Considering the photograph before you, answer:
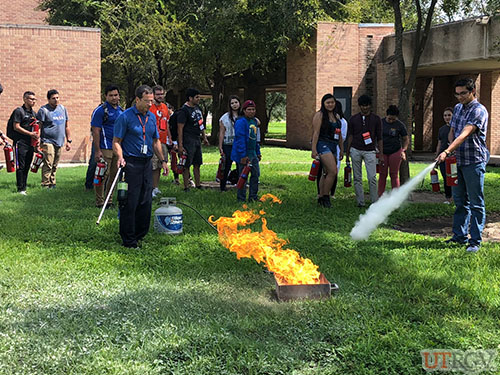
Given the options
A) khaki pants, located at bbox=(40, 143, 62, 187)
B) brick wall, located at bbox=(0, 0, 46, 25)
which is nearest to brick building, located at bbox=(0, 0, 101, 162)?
khaki pants, located at bbox=(40, 143, 62, 187)

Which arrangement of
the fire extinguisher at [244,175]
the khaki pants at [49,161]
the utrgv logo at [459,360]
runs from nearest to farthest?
the utrgv logo at [459,360]
the fire extinguisher at [244,175]
the khaki pants at [49,161]

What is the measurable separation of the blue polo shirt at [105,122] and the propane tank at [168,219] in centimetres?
231

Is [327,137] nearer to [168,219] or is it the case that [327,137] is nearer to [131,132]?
[168,219]

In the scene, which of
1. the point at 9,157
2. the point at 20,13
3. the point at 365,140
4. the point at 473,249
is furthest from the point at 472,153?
the point at 20,13

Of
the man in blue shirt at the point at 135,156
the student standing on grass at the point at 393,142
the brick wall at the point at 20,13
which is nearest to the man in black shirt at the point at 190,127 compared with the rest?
the student standing on grass at the point at 393,142

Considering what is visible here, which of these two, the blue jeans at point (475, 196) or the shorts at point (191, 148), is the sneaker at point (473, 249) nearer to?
the blue jeans at point (475, 196)

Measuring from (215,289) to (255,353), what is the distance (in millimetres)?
1607

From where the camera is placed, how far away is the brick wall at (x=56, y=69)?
68.5ft

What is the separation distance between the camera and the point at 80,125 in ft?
71.2

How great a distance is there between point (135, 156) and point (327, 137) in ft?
13.8

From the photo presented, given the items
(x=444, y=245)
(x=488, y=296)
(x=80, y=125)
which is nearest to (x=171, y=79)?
(x=80, y=125)

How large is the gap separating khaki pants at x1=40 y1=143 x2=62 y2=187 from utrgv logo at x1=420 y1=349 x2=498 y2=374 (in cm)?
1056

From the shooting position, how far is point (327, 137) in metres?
10.5

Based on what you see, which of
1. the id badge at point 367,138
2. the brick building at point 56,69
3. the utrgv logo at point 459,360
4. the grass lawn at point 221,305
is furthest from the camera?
the brick building at point 56,69
